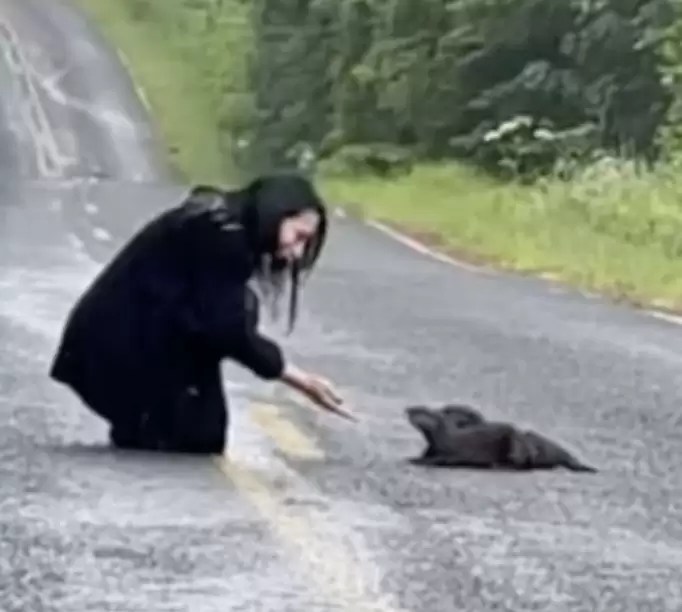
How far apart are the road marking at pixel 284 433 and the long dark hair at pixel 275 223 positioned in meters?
1.06

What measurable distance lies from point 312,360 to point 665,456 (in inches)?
153

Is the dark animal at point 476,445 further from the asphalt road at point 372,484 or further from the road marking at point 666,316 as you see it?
the road marking at point 666,316

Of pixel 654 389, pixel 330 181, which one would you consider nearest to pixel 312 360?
pixel 654 389

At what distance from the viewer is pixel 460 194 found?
33531mm

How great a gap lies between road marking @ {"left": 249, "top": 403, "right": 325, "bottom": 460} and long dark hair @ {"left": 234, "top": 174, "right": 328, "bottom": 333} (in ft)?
3.48

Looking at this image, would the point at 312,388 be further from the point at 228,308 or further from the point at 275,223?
the point at 275,223

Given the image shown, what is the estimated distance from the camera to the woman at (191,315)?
9.24 meters

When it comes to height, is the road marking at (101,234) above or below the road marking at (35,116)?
above

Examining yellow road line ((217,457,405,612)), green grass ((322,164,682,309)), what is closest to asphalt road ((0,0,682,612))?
yellow road line ((217,457,405,612))

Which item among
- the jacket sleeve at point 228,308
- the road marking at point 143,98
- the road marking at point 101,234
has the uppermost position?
the jacket sleeve at point 228,308

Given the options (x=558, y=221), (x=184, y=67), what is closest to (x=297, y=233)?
(x=558, y=221)

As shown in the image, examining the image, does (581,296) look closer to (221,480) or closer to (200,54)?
(221,480)

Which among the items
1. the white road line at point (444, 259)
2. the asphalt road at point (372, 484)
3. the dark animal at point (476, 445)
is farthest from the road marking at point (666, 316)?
the dark animal at point (476, 445)

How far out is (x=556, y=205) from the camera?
1190 inches
